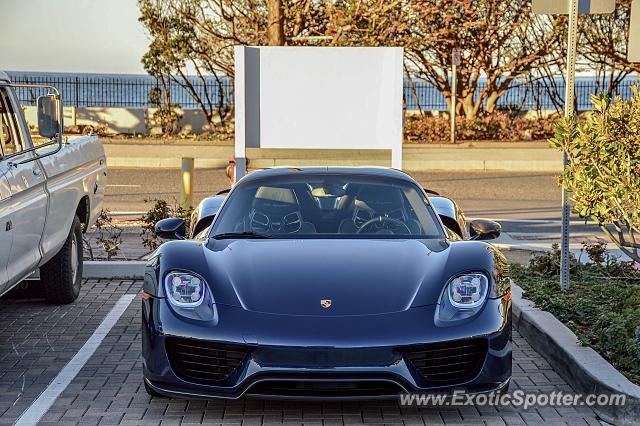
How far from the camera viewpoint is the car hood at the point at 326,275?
5633 mm

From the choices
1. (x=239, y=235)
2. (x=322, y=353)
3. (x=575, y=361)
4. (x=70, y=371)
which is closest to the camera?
(x=322, y=353)

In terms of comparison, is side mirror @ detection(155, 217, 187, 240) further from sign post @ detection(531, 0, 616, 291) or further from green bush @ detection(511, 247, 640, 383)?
sign post @ detection(531, 0, 616, 291)

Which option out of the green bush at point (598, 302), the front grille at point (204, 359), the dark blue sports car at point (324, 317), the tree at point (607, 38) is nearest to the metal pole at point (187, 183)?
the green bush at point (598, 302)

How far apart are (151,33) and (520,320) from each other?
→ 24.2 meters

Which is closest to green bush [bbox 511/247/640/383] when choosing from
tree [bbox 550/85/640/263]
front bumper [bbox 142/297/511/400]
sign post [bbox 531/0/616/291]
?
sign post [bbox 531/0/616/291]

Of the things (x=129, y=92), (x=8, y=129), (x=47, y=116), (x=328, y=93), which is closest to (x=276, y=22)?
(x=129, y=92)

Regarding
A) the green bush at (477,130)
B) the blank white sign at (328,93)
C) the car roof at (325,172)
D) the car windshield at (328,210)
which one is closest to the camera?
the car windshield at (328,210)

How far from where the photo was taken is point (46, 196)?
7801 mm

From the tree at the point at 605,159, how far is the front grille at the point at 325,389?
107 inches

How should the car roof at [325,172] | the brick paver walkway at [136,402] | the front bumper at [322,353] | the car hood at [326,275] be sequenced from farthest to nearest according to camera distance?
the car roof at [325,172] → the brick paver walkway at [136,402] → the car hood at [326,275] → the front bumper at [322,353]

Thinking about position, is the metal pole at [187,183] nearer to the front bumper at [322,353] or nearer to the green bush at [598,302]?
the green bush at [598,302]

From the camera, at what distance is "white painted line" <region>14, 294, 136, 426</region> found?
19.1 feet

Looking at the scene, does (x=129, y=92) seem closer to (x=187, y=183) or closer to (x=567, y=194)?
(x=187, y=183)

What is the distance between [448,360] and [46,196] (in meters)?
3.50
